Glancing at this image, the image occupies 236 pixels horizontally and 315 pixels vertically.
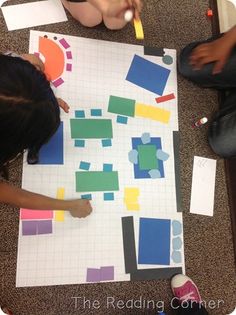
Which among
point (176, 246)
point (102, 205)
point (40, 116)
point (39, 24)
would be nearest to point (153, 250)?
point (176, 246)

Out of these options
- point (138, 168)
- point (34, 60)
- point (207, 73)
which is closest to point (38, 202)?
point (138, 168)

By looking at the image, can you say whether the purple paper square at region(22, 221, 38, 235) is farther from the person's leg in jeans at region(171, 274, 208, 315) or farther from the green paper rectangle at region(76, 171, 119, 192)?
the person's leg in jeans at region(171, 274, 208, 315)

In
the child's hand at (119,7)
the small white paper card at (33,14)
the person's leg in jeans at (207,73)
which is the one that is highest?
the child's hand at (119,7)

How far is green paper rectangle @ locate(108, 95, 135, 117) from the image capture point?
110cm

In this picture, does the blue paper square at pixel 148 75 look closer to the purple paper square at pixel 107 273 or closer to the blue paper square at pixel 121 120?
the blue paper square at pixel 121 120

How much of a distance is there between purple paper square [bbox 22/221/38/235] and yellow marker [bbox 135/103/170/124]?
0.46m

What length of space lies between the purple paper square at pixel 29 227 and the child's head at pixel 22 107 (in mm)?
328

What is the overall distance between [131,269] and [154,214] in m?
0.17

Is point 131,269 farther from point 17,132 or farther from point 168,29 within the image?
point 168,29

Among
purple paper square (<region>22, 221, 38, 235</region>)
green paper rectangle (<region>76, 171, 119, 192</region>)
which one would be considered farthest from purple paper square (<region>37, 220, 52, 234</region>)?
green paper rectangle (<region>76, 171, 119, 192</region>)

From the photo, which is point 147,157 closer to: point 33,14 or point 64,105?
point 64,105

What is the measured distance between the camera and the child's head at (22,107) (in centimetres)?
62

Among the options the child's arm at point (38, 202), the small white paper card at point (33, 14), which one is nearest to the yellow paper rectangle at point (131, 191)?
the child's arm at point (38, 202)

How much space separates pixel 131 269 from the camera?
1013 millimetres
